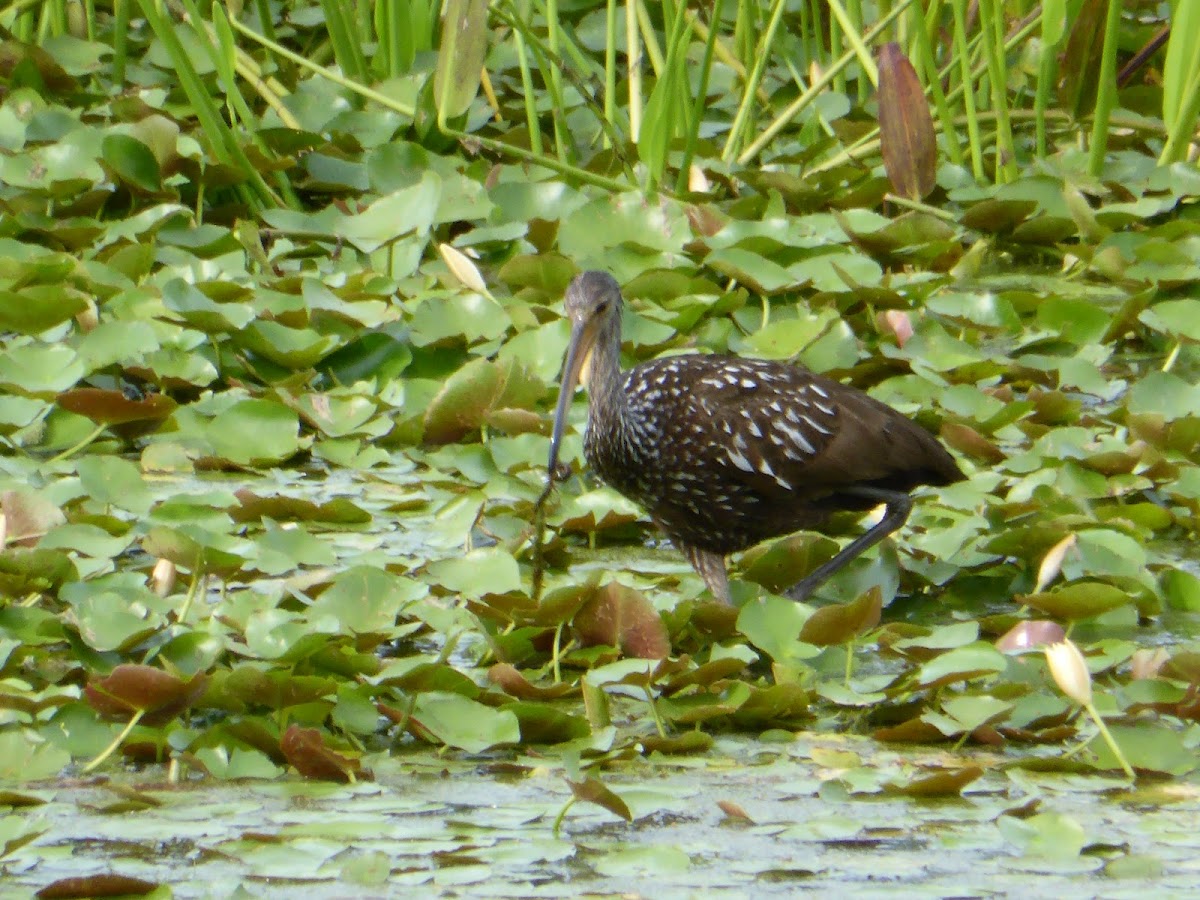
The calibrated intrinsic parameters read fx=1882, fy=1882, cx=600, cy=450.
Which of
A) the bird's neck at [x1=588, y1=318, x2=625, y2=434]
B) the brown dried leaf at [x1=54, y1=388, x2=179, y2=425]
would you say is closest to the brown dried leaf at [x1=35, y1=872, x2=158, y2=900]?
the bird's neck at [x1=588, y1=318, x2=625, y2=434]

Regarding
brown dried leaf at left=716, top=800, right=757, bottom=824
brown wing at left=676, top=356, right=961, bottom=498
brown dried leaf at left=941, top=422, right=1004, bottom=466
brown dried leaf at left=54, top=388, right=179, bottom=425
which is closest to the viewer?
brown dried leaf at left=716, top=800, right=757, bottom=824

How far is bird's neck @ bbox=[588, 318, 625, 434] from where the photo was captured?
4668mm

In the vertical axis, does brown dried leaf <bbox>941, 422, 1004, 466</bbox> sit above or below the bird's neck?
below

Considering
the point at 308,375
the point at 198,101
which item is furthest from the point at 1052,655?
the point at 198,101

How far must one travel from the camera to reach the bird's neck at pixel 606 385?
15.3 ft

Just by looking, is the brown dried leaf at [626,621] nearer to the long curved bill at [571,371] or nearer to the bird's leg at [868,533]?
the long curved bill at [571,371]

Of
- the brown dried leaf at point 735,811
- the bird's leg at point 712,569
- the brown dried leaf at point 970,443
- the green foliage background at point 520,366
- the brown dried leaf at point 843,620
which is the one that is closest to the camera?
the brown dried leaf at point 735,811

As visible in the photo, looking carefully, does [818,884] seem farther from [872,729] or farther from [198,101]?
[198,101]

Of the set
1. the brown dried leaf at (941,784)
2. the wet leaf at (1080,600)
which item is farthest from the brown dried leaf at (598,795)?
the wet leaf at (1080,600)

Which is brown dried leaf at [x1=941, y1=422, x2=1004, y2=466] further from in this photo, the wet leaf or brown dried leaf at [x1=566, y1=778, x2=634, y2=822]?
brown dried leaf at [x1=566, y1=778, x2=634, y2=822]

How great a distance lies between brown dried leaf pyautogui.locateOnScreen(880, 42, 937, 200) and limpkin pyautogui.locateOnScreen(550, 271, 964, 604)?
2.16 metres

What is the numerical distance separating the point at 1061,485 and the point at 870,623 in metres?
1.20

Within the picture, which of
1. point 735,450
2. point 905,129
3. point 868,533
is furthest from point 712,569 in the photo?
point 905,129

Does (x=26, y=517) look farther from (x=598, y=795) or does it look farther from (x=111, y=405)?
(x=598, y=795)
